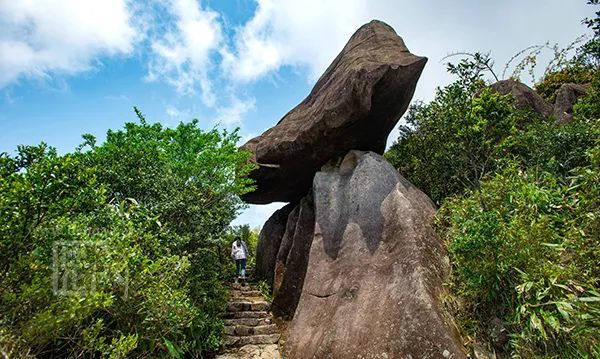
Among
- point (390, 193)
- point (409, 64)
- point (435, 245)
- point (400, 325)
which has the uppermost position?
point (409, 64)

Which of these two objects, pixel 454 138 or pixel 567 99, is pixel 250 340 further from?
pixel 567 99

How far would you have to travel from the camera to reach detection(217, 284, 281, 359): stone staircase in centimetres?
825

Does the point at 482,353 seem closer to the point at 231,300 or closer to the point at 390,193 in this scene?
the point at 390,193

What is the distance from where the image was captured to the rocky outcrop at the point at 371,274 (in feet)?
19.7

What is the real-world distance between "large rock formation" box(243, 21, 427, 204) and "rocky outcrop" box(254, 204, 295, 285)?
93cm

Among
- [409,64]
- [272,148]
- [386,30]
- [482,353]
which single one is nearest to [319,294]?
[482,353]

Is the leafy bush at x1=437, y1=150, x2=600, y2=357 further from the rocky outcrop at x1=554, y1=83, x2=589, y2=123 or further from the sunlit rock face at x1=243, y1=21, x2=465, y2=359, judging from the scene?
the rocky outcrop at x1=554, y1=83, x2=589, y2=123

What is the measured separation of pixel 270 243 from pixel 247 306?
9.17ft

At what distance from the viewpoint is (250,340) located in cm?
865

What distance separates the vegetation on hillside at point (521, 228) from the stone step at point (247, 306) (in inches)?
204

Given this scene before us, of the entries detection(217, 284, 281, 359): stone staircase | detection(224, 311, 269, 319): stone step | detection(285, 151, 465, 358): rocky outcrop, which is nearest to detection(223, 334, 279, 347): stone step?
detection(217, 284, 281, 359): stone staircase

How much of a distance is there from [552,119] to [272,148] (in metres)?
7.47

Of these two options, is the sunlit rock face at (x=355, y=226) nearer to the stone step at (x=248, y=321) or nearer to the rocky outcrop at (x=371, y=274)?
the rocky outcrop at (x=371, y=274)

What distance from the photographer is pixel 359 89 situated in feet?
28.2
